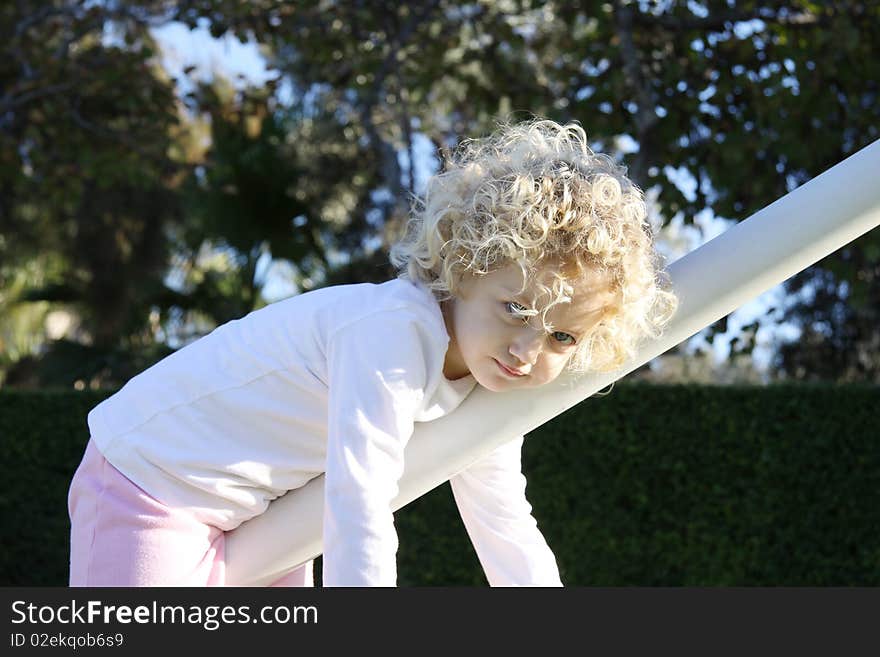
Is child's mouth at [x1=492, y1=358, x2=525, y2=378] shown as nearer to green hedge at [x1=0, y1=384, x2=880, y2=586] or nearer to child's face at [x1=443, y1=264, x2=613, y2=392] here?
child's face at [x1=443, y1=264, x2=613, y2=392]

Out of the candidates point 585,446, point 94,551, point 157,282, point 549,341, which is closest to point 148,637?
point 94,551

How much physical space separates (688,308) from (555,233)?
9.7 inches

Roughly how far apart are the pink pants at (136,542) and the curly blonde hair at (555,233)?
1.81ft

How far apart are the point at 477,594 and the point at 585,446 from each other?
4.26m

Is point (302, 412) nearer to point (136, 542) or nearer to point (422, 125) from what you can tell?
point (136, 542)

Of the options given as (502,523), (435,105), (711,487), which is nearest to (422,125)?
(435,105)

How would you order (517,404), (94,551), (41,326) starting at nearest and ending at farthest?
(517,404) < (94,551) < (41,326)

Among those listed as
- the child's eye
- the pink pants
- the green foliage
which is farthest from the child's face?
the green foliage

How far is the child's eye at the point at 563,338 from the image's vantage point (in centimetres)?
164

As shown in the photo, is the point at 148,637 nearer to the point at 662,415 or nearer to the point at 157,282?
the point at 662,415

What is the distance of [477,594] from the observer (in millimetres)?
1377

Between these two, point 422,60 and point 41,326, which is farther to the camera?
point 41,326

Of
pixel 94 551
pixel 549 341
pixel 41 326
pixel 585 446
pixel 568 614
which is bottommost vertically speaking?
pixel 568 614

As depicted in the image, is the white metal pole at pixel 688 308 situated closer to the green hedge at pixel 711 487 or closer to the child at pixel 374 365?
the child at pixel 374 365
